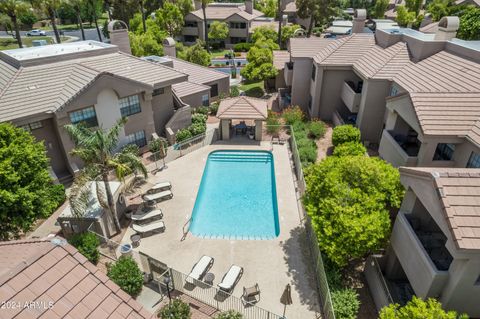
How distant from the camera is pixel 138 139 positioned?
27594 mm

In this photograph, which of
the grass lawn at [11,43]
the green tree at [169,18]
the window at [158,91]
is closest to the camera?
the window at [158,91]

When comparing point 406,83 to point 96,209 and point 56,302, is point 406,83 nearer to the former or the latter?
point 96,209

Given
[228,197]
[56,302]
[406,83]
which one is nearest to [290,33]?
[406,83]

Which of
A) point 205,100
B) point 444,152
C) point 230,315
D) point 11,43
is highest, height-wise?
point 444,152

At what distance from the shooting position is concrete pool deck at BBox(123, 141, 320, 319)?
15266 millimetres

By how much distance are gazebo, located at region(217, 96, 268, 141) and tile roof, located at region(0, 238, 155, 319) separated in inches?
817

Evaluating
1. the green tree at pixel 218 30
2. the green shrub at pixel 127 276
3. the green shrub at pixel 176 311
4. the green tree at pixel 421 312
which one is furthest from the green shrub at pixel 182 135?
the green tree at pixel 218 30

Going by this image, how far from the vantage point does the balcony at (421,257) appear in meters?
12.0

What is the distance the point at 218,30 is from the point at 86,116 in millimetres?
47989

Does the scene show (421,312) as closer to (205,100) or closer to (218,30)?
(205,100)

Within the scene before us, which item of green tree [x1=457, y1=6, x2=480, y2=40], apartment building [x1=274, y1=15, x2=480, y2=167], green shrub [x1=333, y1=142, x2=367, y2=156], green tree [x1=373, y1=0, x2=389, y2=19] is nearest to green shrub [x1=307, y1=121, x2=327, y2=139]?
apartment building [x1=274, y1=15, x2=480, y2=167]

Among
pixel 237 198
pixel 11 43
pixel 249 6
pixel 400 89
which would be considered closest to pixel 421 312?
pixel 237 198

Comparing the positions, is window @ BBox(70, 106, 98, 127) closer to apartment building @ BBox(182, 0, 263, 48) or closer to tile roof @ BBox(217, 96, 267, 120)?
tile roof @ BBox(217, 96, 267, 120)

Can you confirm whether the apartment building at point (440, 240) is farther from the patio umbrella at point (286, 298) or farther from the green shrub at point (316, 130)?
the green shrub at point (316, 130)
